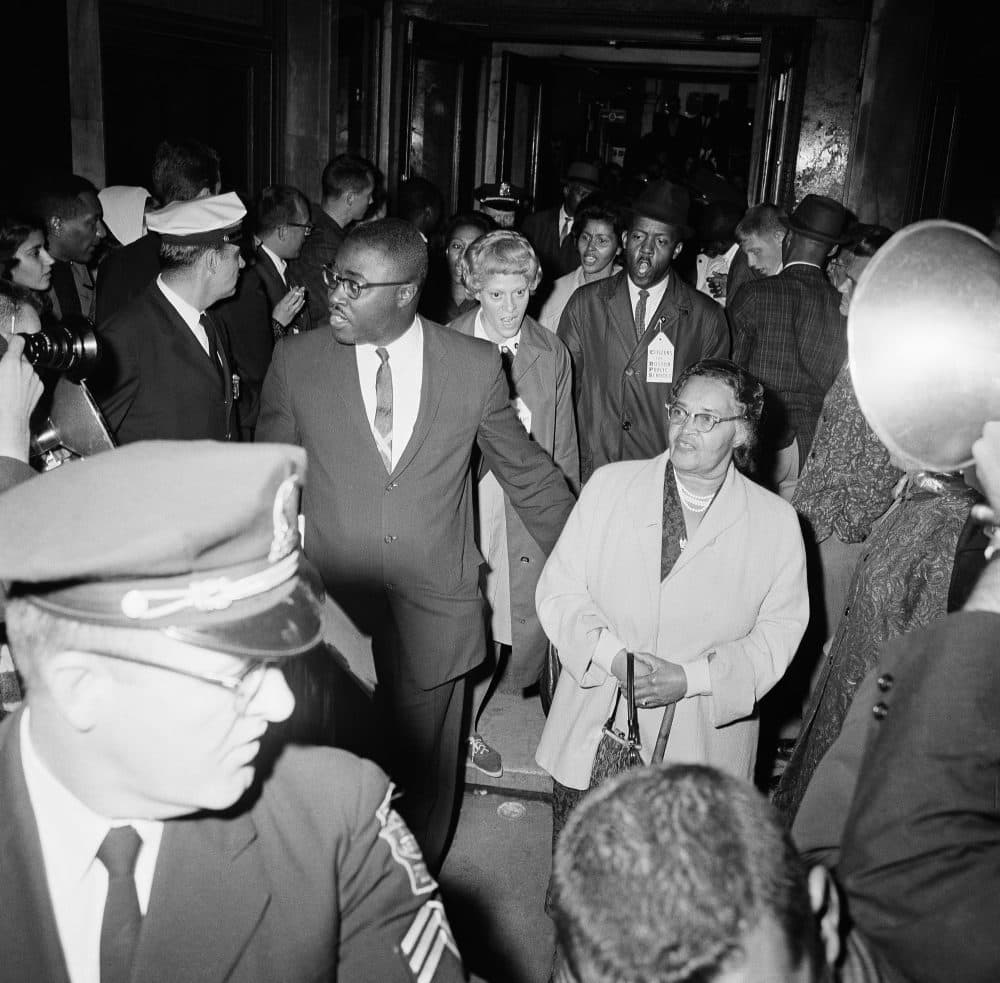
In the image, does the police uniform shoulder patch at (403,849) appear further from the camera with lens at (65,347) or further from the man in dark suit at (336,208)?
the man in dark suit at (336,208)

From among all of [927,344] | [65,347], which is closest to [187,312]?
[65,347]

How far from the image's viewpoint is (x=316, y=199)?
28.0 feet

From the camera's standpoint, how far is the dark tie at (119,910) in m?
1.22

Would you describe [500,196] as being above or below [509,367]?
above

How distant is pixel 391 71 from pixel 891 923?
936cm

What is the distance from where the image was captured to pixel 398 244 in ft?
10.3

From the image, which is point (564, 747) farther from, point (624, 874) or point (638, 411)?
point (638, 411)

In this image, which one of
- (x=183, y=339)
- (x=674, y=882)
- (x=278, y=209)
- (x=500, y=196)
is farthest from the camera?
(x=500, y=196)

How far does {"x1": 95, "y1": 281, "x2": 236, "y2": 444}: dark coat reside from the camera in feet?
11.4

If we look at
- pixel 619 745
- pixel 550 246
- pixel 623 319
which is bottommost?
pixel 619 745

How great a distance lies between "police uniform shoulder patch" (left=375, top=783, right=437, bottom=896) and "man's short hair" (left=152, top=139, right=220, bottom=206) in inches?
204

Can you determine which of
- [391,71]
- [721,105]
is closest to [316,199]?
[391,71]

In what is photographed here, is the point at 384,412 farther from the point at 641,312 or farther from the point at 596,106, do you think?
the point at 596,106

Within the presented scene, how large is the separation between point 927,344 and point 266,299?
4451 mm
